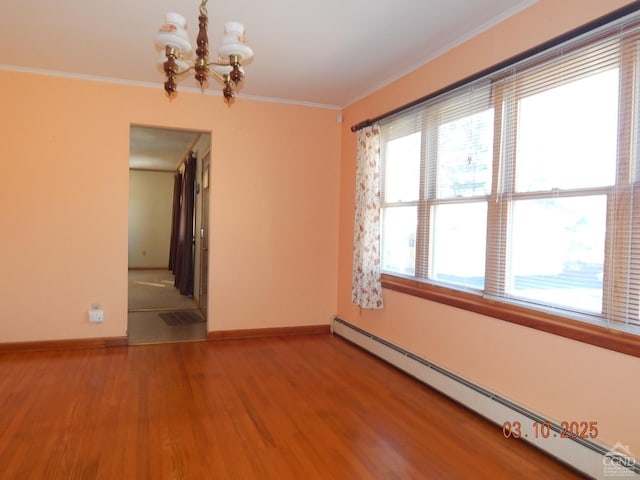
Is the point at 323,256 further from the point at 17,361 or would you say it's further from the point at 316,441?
the point at 17,361

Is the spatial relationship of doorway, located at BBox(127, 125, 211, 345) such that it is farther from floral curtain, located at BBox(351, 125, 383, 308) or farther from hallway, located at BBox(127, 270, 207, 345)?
floral curtain, located at BBox(351, 125, 383, 308)

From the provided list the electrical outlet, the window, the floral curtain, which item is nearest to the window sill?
the window

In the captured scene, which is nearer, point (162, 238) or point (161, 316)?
point (161, 316)

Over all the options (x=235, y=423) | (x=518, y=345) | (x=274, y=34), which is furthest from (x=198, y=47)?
(x=518, y=345)

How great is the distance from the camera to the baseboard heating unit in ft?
6.67

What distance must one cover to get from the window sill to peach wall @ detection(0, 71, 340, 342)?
1.63m

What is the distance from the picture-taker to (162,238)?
1079cm

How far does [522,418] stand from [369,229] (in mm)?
2076

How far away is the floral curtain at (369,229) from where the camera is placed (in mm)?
4027

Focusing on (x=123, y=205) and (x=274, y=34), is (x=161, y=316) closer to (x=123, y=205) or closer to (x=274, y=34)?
(x=123, y=205)

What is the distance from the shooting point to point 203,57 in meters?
2.08

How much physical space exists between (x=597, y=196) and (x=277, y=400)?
2319mm

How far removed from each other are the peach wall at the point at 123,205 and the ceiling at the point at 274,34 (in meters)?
0.34

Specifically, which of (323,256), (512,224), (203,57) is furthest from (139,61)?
(512,224)
